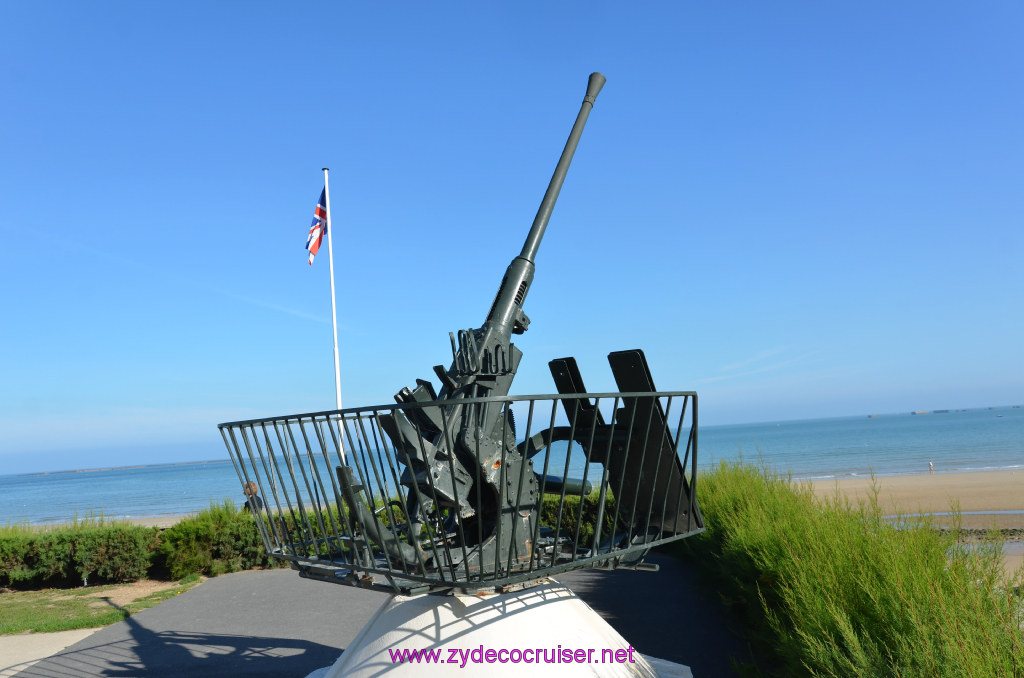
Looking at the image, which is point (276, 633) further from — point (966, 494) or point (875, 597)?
point (966, 494)

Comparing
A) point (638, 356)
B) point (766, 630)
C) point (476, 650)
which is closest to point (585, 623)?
point (476, 650)

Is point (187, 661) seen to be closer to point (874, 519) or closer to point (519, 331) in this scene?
point (519, 331)

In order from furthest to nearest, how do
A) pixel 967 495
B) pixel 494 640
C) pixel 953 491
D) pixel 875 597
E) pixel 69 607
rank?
1. pixel 953 491
2. pixel 967 495
3. pixel 69 607
4. pixel 875 597
5. pixel 494 640

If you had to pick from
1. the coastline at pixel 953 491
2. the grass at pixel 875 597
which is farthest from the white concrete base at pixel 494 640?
the coastline at pixel 953 491

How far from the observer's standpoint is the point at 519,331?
13.7 ft

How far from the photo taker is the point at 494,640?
3.37 metres

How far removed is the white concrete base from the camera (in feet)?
10.9

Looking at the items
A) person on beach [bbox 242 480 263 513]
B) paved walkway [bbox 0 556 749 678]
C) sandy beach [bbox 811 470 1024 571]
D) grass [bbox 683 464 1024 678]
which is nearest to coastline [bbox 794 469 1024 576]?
sandy beach [bbox 811 470 1024 571]

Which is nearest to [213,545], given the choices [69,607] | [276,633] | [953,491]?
[69,607]

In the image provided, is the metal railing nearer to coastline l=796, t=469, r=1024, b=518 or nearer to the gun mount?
the gun mount

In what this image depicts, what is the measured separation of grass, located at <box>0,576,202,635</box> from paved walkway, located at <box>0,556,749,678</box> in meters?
0.34

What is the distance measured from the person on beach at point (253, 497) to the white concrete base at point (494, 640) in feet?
2.96

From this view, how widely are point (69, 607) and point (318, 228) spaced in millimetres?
8801

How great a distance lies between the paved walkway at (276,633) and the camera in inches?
271
